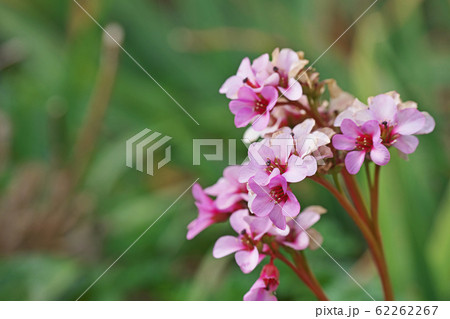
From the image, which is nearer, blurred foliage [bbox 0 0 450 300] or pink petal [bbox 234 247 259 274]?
pink petal [bbox 234 247 259 274]

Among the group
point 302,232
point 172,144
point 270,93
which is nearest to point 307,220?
point 302,232

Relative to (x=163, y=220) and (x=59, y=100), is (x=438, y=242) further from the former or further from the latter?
(x=59, y=100)

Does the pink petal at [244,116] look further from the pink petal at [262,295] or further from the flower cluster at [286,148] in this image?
the pink petal at [262,295]

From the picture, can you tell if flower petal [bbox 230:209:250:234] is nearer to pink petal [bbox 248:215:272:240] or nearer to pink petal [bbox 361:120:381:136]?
pink petal [bbox 248:215:272:240]

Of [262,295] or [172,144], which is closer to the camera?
[262,295]

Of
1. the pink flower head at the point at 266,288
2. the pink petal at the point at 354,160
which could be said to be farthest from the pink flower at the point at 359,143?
the pink flower head at the point at 266,288

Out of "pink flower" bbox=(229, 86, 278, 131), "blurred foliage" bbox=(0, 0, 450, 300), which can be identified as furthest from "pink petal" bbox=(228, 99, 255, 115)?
"blurred foliage" bbox=(0, 0, 450, 300)

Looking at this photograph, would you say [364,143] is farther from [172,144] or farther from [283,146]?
[172,144]

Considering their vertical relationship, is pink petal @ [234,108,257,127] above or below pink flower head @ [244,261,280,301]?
above
